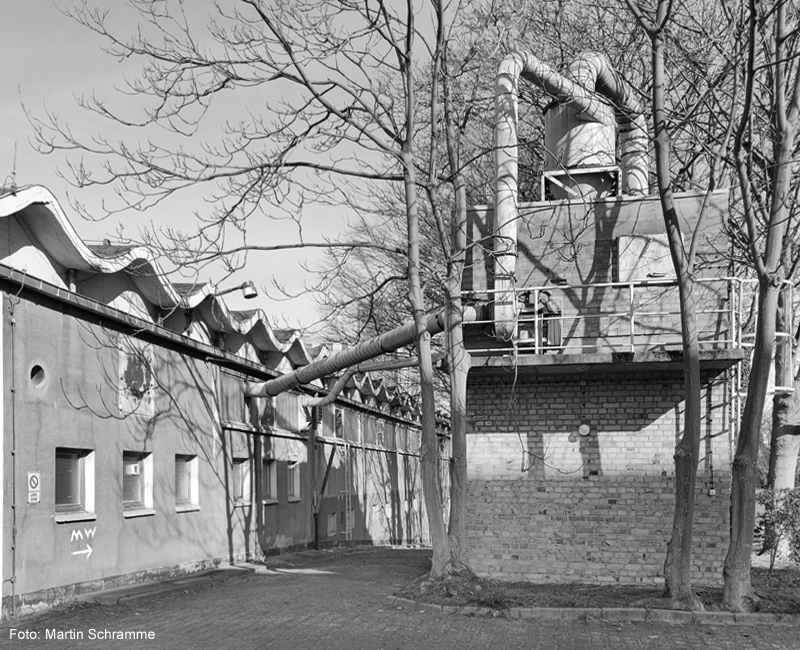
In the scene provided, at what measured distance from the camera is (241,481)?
68.9 feet

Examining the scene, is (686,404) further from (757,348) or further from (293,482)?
(293,482)

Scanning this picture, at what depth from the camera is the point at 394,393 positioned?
3747cm

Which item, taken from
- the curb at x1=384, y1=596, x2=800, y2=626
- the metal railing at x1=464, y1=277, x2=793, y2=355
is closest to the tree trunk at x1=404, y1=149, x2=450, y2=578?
the metal railing at x1=464, y1=277, x2=793, y2=355

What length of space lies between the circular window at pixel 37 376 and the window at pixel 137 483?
3132 mm

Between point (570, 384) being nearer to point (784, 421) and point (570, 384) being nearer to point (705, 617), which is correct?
point (705, 617)

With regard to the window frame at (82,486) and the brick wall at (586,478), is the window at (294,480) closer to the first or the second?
the brick wall at (586,478)

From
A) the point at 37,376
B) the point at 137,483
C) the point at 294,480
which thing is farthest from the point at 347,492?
the point at 37,376

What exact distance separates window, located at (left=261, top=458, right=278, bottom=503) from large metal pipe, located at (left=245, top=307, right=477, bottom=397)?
2.00 meters

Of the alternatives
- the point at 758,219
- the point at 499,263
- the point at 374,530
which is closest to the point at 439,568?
the point at 499,263

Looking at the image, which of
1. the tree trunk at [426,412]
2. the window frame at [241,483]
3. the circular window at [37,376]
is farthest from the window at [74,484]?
the window frame at [241,483]

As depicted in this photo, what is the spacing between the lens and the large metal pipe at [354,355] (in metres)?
15.4

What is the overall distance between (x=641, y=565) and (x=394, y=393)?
75.8 ft

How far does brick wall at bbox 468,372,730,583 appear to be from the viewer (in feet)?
48.2

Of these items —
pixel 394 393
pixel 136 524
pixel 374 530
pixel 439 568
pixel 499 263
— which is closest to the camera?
pixel 439 568
